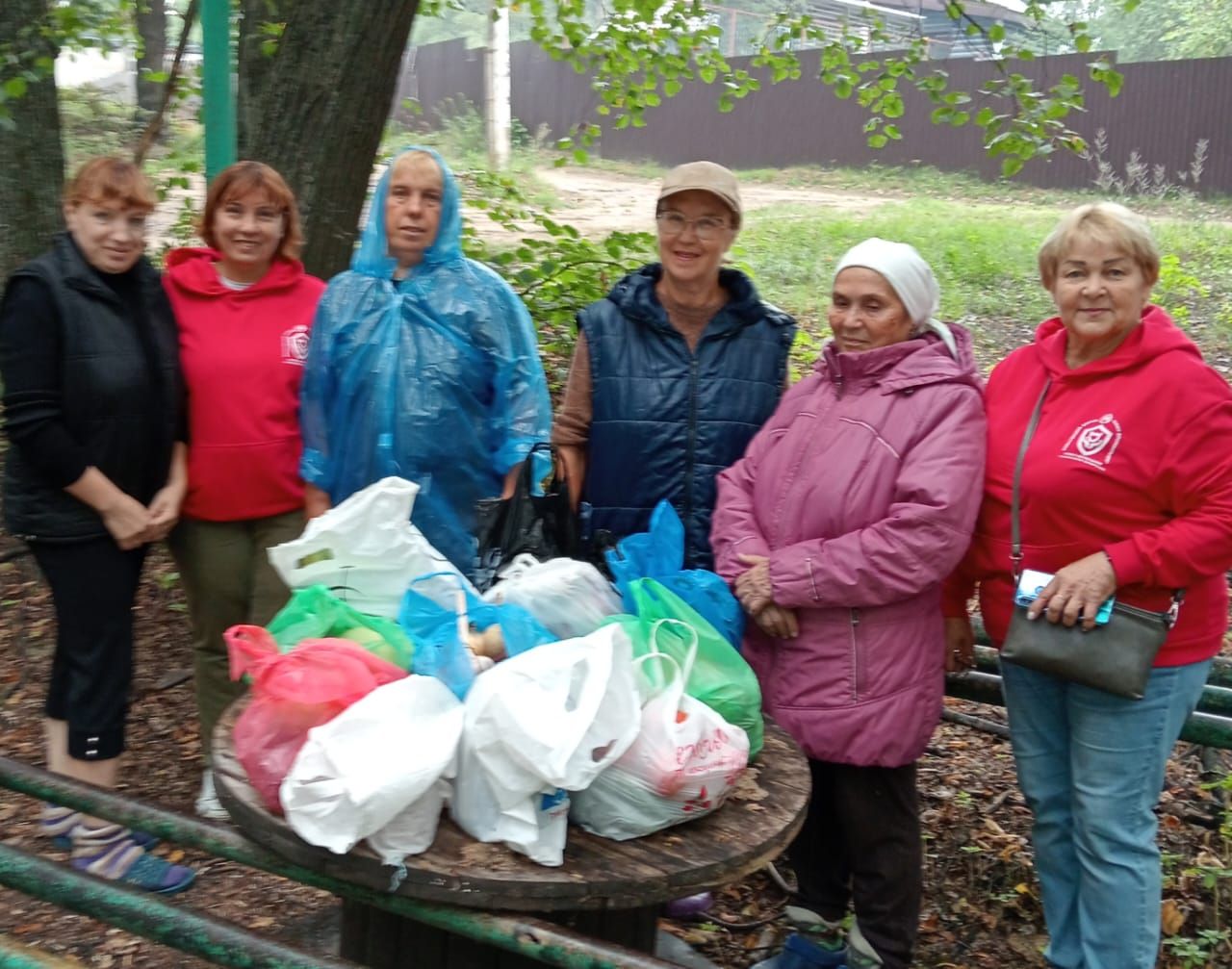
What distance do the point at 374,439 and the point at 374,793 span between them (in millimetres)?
1302

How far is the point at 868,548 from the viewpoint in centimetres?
248

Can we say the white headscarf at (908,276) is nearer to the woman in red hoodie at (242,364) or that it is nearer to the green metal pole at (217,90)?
the woman in red hoodie at (242,364)

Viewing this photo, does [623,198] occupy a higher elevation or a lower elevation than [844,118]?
lower

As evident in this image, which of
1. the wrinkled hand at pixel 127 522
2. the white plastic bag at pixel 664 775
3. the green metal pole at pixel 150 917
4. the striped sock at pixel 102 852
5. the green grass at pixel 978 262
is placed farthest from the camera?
the green grass at pixel 978 262

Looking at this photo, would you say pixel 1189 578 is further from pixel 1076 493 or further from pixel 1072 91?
pixel 1072 91

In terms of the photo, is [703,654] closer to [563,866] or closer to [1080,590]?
[563,866]

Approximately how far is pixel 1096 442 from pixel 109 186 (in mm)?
2320

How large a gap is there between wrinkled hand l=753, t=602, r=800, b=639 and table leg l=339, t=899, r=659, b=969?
24.8 inches

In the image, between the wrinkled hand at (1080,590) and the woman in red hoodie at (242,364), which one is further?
the woman in red hoodie at (242,364)

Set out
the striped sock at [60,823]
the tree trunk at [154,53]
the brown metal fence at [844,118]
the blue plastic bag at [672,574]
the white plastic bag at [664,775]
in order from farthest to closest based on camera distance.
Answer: the brown metal fence at [844,118] < the tree trunk at [154,53] < the striped sock at [60,823] < the blue plastic bag at [672,574] < the white plastic bag at [664,775]

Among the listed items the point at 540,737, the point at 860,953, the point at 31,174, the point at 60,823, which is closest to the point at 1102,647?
the point at 860,953

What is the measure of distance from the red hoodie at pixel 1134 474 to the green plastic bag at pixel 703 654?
23.8 inches

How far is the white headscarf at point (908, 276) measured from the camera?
260cm

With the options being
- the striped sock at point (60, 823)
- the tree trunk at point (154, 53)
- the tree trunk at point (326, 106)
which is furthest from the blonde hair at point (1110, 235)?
the tree trunk at point (154, 53)
